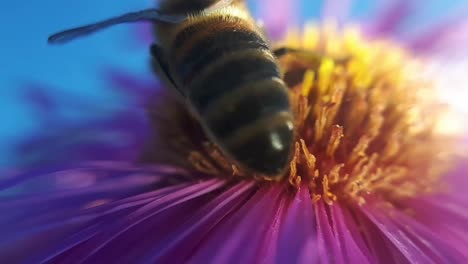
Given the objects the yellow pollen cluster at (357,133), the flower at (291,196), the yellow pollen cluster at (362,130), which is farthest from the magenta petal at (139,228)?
the yellow pollen cluster at (362,130)

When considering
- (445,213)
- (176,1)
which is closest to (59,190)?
(176,1)

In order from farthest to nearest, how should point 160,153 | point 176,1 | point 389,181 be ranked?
1. point 160,153
2. point 389,181
3. point 176,1

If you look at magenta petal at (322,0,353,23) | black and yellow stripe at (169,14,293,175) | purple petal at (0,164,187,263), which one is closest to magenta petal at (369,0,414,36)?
magenta petal at (322,0,353,23)

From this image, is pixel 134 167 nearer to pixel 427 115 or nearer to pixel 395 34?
pixel 427 115

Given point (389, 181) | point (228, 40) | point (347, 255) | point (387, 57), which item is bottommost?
point (347, 255)

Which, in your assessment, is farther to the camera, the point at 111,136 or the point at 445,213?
the point at 111,136

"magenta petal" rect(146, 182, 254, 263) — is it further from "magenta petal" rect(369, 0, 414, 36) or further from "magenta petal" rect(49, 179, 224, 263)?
"magenta petal" rect(369, 0, 414, 36)

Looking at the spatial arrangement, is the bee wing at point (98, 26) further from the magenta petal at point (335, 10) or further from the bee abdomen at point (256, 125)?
the magenta petal at point (335, 10)

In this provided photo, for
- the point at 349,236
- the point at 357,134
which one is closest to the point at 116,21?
the point at 349,236
